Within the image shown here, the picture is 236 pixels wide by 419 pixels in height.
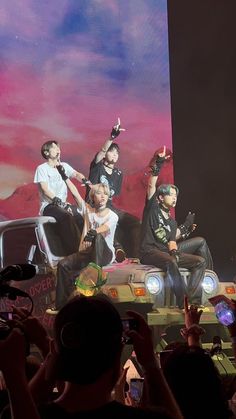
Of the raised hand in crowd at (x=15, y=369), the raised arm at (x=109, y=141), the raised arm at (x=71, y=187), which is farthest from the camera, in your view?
the raised arm at (x=109, y=141)

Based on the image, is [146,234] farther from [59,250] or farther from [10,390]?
[10,390]

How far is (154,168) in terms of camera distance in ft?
23.5

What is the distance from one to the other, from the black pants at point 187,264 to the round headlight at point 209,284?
5 centimetres

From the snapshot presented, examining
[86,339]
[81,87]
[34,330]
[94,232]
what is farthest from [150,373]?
[81,87]

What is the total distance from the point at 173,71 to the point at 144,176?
60.1 inches

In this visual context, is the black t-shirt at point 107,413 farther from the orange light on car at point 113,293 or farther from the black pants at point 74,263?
the orange light on car at point 113,293

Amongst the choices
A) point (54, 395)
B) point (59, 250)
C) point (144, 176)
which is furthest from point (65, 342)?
point (144, 176)

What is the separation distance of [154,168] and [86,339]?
6027 millimetres

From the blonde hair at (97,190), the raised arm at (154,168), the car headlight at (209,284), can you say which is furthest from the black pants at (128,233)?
the car headlight at (209,284)

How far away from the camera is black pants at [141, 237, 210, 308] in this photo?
6922 millimetres

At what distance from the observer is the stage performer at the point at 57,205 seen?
6625 millimetres

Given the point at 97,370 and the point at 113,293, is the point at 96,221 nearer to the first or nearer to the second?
the point at 113,293

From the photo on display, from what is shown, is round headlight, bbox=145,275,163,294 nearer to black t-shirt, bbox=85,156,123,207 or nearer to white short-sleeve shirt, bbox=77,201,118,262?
white short-sleeve shirt, bbox=77,201,118,262

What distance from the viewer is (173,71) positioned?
761 cm
